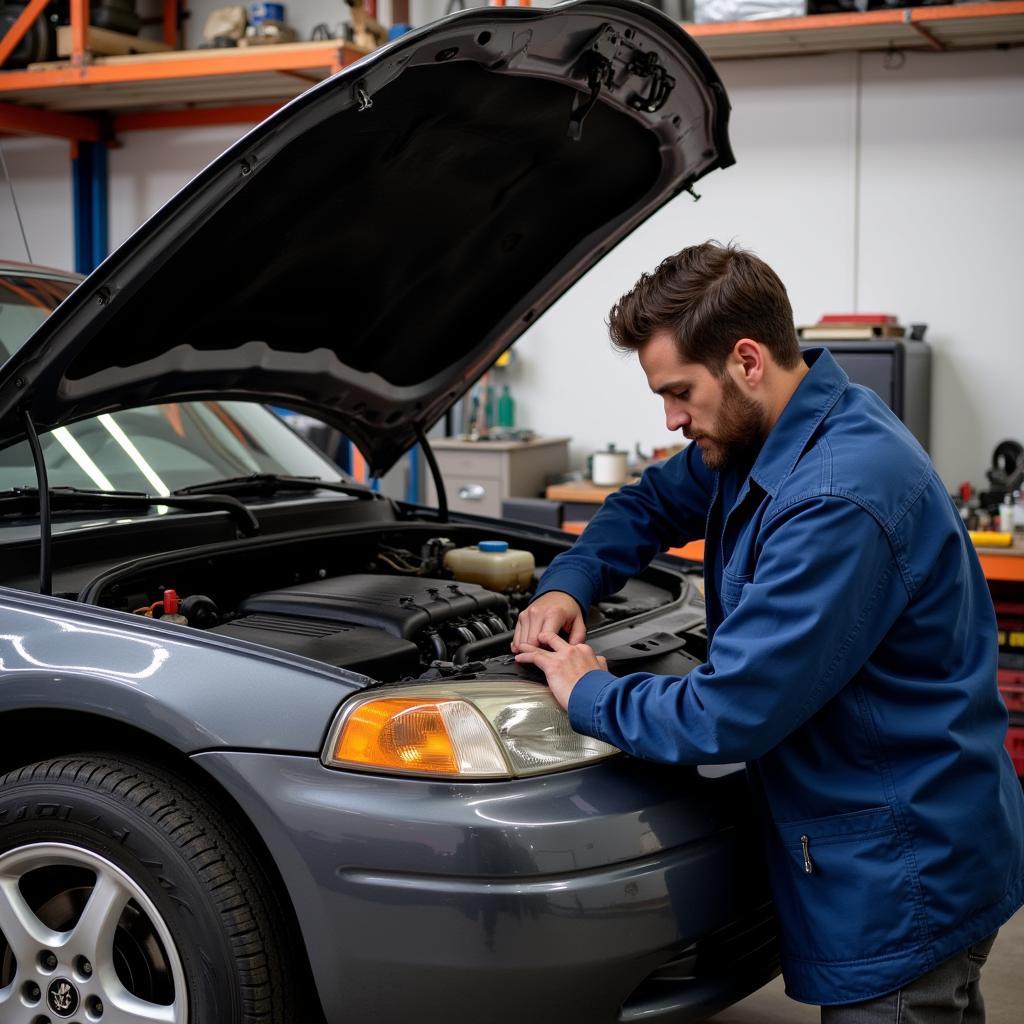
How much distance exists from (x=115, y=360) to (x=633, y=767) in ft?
3.68

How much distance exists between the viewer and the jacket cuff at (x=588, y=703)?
1603mm

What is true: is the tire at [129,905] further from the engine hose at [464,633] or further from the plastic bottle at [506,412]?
the plastic bottle at [506,412]

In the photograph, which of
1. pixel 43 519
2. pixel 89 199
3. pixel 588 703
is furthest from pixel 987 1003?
pixel 89 199

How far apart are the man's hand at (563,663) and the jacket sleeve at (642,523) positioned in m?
0.33

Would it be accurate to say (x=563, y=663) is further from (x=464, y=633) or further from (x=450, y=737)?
(x=464, y=633)

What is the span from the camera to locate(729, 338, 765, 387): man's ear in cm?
165

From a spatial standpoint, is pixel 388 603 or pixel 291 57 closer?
pixel 388 603

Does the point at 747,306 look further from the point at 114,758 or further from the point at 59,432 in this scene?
the point at 59,432

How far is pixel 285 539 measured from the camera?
7.77 ft

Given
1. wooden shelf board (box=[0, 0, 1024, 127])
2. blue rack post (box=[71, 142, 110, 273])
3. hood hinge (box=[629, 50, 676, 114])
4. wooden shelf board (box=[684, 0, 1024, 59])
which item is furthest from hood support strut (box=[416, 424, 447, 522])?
blue rack post (box=[71, 142, 110, 273])

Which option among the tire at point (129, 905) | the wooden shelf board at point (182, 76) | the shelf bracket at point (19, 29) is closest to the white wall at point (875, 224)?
the wooden shelf board at point (182, 76)

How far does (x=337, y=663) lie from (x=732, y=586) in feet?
1.86

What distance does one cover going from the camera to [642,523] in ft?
7.29

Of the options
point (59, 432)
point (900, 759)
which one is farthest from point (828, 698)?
point (59, 432)
